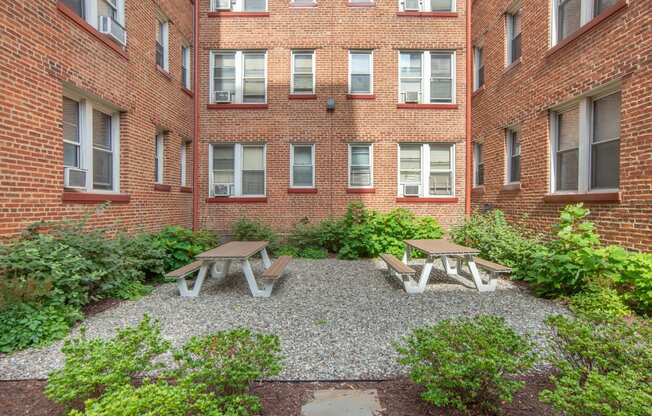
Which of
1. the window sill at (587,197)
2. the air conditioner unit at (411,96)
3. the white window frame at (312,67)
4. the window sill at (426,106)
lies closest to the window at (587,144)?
the window sill at (587,197)

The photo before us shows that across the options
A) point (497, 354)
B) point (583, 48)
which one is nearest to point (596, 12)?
point (583, 48)

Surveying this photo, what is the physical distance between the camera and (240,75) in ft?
33.9

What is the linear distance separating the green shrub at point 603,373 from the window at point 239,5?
11.6 m

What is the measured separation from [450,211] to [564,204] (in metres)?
3.82

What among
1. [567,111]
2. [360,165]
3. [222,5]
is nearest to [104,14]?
[222,5]

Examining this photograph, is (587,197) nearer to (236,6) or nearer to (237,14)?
(237,14)

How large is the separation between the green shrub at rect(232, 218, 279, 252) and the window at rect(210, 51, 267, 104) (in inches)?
164

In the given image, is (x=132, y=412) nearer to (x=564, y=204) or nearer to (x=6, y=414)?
(x=6, y=414)

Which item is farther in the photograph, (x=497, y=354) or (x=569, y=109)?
(x=569, y=109)

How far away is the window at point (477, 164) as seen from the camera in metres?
10.2

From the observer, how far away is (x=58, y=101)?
5105 mm

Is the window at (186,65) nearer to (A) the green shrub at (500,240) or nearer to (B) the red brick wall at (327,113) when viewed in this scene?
(B) the red brick wall at (327,113)

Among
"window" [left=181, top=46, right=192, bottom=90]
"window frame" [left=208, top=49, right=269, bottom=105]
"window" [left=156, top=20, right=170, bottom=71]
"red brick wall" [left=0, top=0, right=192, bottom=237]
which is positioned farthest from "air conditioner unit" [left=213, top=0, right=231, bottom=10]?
"window" [left=156, top=20, right=170, bottom=71]

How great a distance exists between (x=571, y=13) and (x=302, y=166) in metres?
7.63
